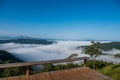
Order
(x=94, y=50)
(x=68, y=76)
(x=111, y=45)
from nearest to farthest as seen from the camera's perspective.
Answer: (x=68, y=76)
(x=94, y=50)
(x=111, y=45)

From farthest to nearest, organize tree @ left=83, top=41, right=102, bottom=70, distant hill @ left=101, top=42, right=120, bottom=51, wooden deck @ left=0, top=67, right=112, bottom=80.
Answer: distant hill @ left=101, top=42, right=120, bottom=51
tree @ left=83, top=41, right=102, bottom=70
wooden deck @ left=0, top=67, right=112, bottom=80

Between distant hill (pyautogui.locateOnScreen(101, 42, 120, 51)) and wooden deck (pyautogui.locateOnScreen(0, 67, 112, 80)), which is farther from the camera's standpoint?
distant hill (pyautogui.locateOnScreen(101, 42, 120, 51))

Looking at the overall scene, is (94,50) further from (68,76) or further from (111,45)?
(111,45)

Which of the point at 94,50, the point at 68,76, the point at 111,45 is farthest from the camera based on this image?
the point at 111,45

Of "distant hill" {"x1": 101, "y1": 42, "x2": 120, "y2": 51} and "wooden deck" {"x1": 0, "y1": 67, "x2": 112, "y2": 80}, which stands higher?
"wooden deck" {"x1": 0, "y1": 67, "x2": 112, "y2": 80}

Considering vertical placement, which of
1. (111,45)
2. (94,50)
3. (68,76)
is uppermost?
(68,76)

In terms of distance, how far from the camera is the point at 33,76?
5699 mm

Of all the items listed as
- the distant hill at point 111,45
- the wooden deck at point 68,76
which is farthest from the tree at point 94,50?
the distant hill at point 111,45

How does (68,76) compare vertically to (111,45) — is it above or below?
above

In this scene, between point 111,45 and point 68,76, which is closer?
point 68,76

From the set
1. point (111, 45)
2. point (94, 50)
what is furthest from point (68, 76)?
point (111, 45)

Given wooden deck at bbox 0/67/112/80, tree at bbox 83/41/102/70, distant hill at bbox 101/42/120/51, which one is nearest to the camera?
wooden deck at bbox 0/67/112/80

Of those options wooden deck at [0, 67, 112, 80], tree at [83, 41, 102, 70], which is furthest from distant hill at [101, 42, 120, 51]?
wooden deck at [0, 67, 112, 80]

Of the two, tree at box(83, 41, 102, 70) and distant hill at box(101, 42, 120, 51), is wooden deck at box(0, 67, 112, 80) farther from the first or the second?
distant hill at box(101, 42, 120, 51)
